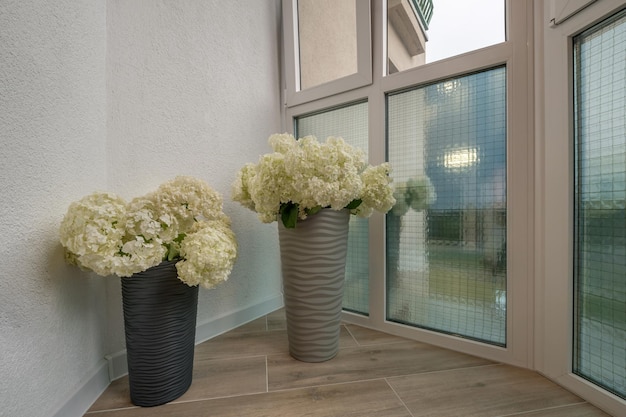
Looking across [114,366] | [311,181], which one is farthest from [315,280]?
[114,366]

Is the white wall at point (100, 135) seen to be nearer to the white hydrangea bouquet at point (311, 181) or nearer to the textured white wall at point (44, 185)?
the textured white wall at point (44, 185)

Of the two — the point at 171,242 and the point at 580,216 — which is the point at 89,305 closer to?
the point at 171,242

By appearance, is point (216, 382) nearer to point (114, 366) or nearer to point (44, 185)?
point (114, 366)

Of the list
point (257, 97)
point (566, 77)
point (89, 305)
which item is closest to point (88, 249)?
point (89, 305)

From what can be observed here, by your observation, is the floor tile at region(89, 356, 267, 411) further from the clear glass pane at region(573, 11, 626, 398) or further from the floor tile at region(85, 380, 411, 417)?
the clear glass pane at region(573, 11, 626, 398)

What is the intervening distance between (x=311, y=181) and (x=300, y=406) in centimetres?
65

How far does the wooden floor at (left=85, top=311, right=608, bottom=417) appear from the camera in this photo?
0.77 m

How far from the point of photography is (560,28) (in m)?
0.84

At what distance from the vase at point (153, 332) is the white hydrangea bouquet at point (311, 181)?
0.37 metres

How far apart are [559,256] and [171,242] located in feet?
3.86

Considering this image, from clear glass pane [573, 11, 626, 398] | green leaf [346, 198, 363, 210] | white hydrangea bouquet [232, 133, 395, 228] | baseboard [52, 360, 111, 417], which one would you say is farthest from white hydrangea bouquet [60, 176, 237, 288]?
clear glass pane [573, 11, 626, 398]

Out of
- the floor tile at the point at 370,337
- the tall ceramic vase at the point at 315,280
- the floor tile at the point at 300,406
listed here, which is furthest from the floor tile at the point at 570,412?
the tall ceramic vase at the point at 315,280

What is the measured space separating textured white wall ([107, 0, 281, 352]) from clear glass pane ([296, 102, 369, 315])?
34cm

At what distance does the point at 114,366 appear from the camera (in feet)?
3.02
